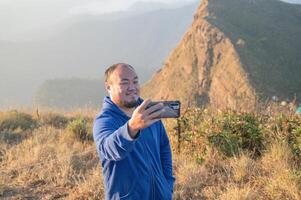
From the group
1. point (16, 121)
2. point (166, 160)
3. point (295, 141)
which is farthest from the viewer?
point (16, 121)

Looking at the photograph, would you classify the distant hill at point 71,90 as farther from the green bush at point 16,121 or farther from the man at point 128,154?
the man at point 128,154

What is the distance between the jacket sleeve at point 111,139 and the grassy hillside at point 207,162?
7.88 feet

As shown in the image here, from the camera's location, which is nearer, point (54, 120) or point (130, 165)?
point (130, 165)

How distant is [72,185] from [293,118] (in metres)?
3.10

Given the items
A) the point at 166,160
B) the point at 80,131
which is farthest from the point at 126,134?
the point at 80,131

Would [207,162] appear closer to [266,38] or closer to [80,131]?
[80,131]

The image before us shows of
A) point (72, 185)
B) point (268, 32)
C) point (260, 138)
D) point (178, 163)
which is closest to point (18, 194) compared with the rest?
point (72, 185)

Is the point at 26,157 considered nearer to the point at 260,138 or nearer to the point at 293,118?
the point at 260,138

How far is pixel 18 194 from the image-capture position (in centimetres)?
624

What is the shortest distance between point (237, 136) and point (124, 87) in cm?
393

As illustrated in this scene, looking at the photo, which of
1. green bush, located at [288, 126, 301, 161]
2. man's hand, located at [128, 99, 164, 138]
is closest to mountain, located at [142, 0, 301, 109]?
green bush, located at [288, 126, 301, 161]

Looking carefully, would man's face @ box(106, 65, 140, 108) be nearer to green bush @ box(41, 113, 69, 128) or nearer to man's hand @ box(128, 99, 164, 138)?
man's hand @ box(128, 99, 164, 138)

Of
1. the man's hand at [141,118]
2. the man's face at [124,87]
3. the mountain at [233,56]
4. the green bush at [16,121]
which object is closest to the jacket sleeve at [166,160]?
the man's face at [124,87]

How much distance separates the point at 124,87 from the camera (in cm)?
311
